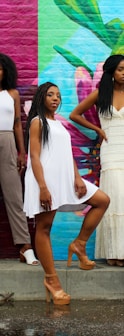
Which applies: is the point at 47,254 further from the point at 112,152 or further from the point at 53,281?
the point at 112,152

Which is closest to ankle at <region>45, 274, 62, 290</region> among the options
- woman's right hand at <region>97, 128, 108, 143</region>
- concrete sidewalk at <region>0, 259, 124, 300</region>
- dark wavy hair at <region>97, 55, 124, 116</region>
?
concrete sidewalk at <region>0, 259, 124, 300</region>

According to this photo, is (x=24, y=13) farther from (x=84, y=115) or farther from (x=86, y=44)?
(x=84, y=115)

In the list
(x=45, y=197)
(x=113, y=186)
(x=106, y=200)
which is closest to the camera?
(x=45, y=197)

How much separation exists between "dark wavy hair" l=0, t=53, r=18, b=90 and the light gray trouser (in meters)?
0.45

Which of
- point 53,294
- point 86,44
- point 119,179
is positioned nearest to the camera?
point 53,294

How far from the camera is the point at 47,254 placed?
6000mm

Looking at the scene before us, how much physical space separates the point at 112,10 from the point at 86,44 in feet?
1.28

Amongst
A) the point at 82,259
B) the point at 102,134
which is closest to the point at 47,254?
the point at 82,259

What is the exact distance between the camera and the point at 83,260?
6348 mm

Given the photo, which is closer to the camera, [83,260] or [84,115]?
[83,260]

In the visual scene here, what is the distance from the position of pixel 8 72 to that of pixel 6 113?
0.40 m

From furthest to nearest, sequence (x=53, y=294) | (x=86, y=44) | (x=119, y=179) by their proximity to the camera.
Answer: (x=86, y=44)
(x=119, y=179)
(x=53, y=294)

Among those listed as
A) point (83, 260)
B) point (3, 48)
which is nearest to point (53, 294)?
point (83, 260)

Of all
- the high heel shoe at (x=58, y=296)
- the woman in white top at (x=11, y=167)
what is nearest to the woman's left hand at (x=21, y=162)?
the woman in white top at (x=11, y=167)
